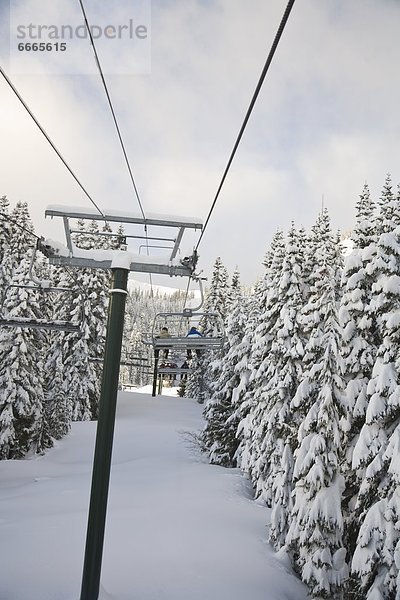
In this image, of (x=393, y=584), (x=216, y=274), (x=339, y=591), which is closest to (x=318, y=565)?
(x=339, y=591)

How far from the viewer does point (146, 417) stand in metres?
43.2

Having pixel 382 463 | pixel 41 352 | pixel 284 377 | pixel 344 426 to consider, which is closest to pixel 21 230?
pixel 41 352

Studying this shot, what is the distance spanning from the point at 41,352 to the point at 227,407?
1444 cm

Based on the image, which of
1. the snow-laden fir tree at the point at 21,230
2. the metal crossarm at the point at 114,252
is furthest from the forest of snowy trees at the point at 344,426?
the snow-laden fir tree at the point at 21,230

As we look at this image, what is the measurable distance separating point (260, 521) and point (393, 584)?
881 cm

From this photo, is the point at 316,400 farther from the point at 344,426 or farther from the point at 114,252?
the point at 114,252

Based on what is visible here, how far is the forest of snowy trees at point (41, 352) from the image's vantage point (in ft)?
90.4

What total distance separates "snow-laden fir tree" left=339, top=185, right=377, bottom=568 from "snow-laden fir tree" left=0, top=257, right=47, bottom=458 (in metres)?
19.5

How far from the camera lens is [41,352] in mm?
31875

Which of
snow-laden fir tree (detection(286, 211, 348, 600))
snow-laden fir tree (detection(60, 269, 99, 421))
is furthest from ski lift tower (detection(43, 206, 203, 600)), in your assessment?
snow-laden fir tree (detection(60, 269, 99, 421))

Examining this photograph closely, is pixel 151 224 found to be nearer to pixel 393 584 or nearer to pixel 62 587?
pixel 62 587

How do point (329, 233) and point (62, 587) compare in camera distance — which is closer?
point (62, 587)

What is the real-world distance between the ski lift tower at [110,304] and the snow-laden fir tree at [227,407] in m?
23.2

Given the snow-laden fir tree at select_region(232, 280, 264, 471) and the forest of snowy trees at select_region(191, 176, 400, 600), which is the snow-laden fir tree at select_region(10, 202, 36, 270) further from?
the forest of snowy trees at select_region(191, 176, 400, 600)
